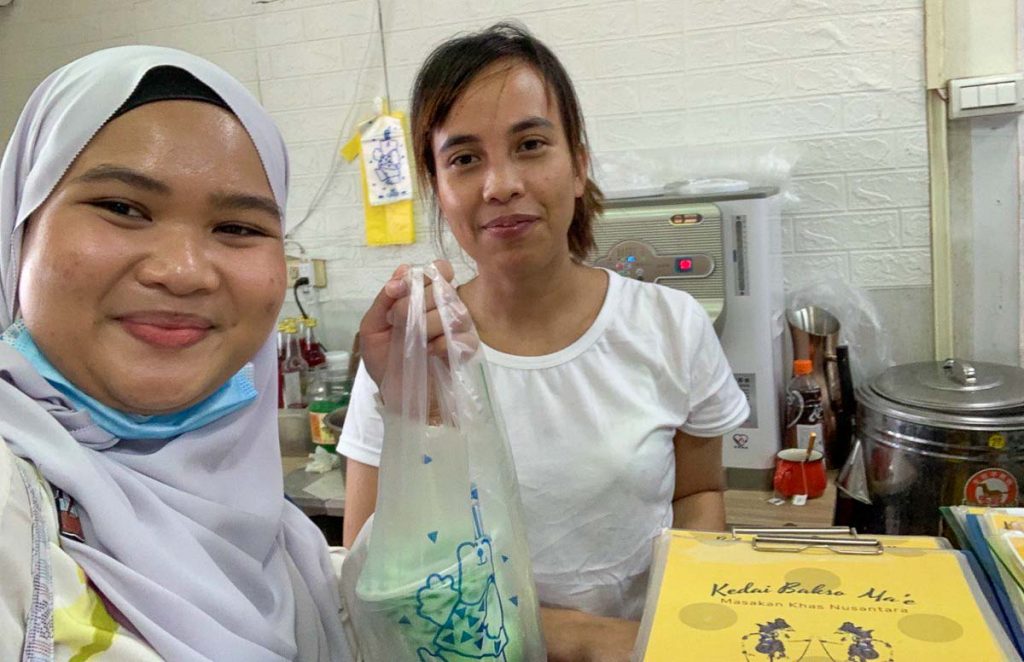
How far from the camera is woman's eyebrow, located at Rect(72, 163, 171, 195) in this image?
0.64 metres

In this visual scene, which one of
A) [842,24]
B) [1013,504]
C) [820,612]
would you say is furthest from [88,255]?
[842,24]

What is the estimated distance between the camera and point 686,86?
2201 mm

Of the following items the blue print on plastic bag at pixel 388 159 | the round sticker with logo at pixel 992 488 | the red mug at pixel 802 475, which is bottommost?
the red mug at pixel 802 475

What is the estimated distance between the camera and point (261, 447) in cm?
82

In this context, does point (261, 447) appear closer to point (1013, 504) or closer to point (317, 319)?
point (1013, 504)

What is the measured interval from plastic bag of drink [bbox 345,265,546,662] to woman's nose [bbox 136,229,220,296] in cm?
19

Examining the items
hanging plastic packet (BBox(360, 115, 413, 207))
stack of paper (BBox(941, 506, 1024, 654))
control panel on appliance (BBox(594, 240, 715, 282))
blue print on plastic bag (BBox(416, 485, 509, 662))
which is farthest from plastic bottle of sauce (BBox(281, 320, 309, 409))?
stack of paper (BBox(941, 506, 1024, 654))

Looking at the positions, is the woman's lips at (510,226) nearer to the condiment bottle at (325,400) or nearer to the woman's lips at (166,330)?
the woman's lips at (166,330)

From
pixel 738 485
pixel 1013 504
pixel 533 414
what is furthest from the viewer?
pixel 738 485

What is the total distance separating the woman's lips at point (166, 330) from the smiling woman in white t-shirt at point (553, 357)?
0.43 m

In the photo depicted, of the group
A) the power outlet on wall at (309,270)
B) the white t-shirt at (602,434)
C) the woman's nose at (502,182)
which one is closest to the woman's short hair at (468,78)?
the woman's nose at (502,182)

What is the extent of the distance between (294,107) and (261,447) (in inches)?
82.1

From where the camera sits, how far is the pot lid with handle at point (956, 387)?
142cm

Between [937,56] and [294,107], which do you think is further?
[294,107]
